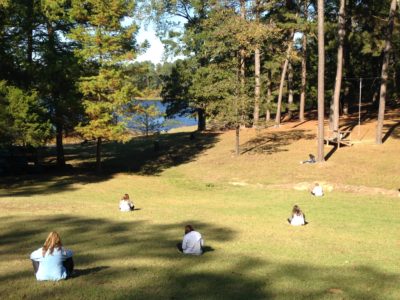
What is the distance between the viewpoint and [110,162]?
41.8 m

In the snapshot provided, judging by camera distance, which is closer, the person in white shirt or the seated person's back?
the seated person's back

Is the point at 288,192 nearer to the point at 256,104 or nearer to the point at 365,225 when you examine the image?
the point at 365,225

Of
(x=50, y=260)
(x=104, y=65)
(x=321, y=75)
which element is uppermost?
(x=104, y=65)

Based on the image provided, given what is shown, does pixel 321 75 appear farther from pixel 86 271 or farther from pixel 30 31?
pixel 86 271

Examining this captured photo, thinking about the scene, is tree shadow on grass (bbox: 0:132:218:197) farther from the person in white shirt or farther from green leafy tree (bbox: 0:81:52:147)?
the person in white shirt

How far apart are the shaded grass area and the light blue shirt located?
0.21 meters

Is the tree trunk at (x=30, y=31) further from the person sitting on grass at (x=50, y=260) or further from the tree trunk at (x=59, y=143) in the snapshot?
the person sitting on grass at (x=50, y=260)

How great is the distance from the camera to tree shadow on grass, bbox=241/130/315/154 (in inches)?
1538

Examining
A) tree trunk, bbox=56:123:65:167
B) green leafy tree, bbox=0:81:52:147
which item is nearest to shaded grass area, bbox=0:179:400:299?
green leafy tree, bbox=0:81:52:147

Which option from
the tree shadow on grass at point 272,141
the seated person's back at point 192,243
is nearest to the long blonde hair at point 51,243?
the seated person's back at point 192,243

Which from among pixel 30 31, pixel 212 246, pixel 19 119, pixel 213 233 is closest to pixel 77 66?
pixel 30 31

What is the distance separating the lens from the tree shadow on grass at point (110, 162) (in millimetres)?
28984

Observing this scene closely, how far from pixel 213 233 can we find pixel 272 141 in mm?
26080

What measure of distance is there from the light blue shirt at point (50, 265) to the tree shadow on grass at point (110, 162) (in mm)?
16874
